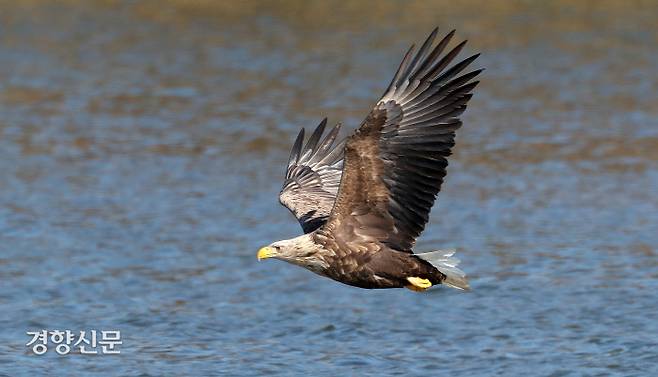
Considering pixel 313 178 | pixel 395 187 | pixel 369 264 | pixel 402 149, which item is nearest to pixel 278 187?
pixel 313 178

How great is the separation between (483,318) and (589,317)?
2.43 feet

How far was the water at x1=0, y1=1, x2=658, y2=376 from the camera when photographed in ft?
30.7

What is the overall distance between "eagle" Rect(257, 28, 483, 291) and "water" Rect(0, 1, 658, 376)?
1233 millimetres

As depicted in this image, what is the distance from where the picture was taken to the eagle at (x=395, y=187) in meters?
7.44

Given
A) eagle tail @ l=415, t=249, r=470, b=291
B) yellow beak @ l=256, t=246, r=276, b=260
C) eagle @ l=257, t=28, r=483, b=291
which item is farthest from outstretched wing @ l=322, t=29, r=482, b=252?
yellow beak @ l=256, t=246, r=276, b=260

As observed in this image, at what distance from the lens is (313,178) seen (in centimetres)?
921

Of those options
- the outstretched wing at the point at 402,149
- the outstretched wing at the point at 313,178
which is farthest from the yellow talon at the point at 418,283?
the outstretched wing at the point at 313,178

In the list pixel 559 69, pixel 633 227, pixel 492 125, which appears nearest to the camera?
pixel 633 227

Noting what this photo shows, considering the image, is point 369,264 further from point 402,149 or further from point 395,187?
point 402,149

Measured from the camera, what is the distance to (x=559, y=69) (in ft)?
63.7

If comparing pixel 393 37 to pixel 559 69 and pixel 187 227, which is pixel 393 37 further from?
pixel 187 227

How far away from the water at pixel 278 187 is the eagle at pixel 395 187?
Result: 1233 millimetres

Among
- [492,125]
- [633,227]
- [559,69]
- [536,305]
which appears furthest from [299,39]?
[536,305]

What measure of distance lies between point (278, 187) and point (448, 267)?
241 inches
